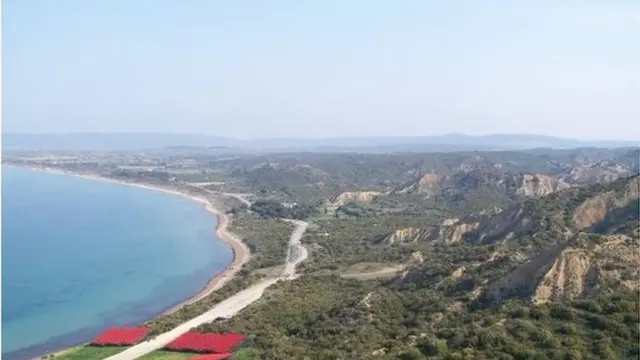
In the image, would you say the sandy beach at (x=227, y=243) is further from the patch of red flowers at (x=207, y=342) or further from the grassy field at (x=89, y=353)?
the patch of red flowers at (x=207, y=342)

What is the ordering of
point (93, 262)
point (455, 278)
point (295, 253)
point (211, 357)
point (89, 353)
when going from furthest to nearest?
point (93, 262)
point (295, 253)
point (455, 278)
point (89, 353)
point (211, 357)

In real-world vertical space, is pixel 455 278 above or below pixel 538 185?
above

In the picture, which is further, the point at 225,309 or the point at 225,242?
the point at 225,242

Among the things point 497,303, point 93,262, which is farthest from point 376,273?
point 93,262

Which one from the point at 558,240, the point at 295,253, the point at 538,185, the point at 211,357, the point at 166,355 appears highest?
the point at 558,240

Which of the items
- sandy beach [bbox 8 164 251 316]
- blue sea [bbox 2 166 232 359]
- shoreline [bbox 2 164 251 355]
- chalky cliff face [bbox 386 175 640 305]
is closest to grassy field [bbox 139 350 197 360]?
shoreline [bbox 2 164 251 355]

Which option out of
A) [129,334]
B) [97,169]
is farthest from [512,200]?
[97,169]

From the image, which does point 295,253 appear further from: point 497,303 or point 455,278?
point 497,303
